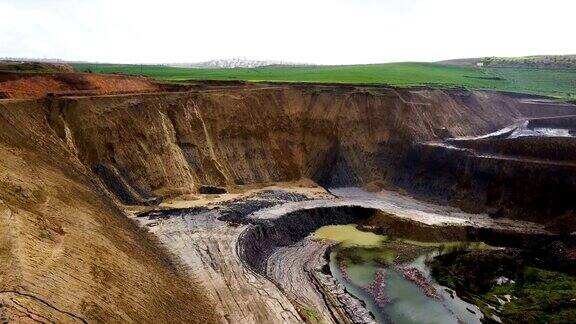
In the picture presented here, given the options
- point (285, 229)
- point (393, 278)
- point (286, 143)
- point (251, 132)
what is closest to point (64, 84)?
point (251, 132)

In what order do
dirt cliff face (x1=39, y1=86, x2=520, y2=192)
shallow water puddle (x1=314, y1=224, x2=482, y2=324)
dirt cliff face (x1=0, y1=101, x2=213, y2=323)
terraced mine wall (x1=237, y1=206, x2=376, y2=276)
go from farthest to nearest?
1. dirt cliff face (x1=39, y1=86, x2=520, y2=192)
2. terraced mine wall (x1=237, y1=206, x2=376, y2=276)
3. shallow water puddle (x1=314, y1=224, x2=482, y2=324)
4. dirt cliff face (x1=0, y1=101, x2=213, y2=323)

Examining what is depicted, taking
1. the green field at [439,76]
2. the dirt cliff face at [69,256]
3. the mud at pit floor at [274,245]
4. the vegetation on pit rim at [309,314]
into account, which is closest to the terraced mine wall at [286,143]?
the mud at pit floor at [274,245]

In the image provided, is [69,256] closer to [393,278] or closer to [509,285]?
[393,278]

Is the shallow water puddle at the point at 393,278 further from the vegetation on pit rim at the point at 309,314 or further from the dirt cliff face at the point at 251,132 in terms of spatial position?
the dirt cliff face at the point at 251,132

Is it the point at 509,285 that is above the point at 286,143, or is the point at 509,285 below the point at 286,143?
below

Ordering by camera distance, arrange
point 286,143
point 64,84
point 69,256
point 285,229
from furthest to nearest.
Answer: point 286,143 < point 64,84 < point 285,229 < point 69,256

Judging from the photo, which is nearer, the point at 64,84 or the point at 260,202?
the point at 260,202

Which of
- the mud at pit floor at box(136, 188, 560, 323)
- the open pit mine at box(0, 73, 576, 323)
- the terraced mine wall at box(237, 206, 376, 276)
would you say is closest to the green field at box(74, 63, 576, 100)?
the open pit mine at box(0, 73, 576, 323)

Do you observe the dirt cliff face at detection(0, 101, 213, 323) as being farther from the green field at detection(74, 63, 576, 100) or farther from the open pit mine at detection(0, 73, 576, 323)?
the green field at detection(74, 63, 576, 100)

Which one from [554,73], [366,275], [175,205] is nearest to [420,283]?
[366,275]
